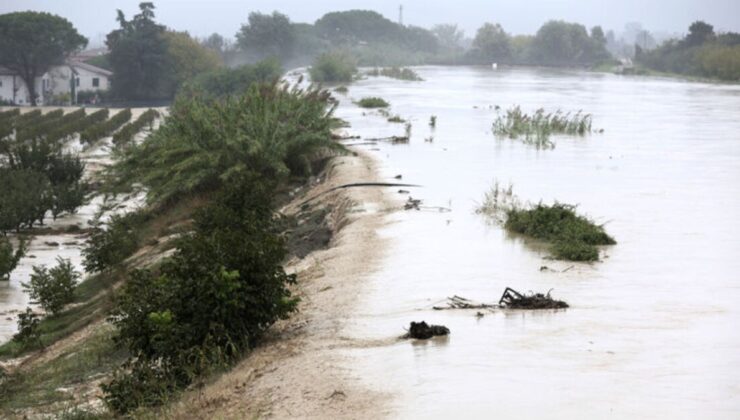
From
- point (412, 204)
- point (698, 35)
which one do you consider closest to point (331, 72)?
point (698, 35)

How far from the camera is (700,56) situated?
112250 millimetres

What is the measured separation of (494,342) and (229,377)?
2134mm

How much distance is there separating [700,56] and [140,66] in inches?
1932

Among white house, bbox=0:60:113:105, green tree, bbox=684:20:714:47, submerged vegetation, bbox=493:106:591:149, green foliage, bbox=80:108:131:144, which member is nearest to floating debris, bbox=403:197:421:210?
submerged vegetation, bbox=493:106:591:149

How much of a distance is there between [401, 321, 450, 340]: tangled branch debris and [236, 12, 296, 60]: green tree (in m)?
133

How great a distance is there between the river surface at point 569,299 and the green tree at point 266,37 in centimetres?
11766

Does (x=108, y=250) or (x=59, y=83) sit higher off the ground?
(x=108, y=250)

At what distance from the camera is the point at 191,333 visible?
10.2 meters

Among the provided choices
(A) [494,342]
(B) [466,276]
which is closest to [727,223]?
(B) [466,276]

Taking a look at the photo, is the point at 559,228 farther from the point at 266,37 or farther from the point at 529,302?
the point at 266,37

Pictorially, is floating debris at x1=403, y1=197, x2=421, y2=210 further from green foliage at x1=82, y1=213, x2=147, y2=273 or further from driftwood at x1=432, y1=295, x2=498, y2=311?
driftwood at x1=432, y1=295, x2=498, y2=311

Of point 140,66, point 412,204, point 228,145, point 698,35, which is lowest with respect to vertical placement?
point 140,66

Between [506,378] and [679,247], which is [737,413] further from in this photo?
[679,247]

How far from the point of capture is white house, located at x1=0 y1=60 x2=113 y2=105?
9675 cm
